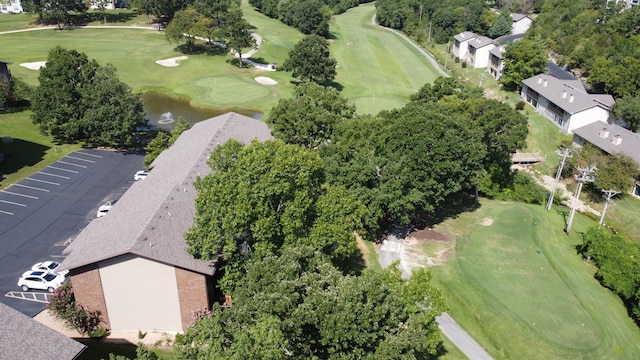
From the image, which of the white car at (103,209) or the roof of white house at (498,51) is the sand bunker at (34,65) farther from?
the roof of white house at (498,51)

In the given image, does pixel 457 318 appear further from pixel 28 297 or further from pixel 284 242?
pixel 28 297

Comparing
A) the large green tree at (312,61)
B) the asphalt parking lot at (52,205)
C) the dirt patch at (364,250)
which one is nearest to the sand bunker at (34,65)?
the asphalt parking lot at (52,205)

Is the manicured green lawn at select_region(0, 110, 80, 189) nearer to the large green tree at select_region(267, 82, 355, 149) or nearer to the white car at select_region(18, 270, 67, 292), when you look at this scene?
the white car at select_region(18, 270, 67, 292)

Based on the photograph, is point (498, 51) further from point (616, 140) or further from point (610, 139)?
point (616, 140)

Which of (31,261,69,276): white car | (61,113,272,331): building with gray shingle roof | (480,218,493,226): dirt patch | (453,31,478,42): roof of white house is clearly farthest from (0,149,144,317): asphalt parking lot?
(453,31,478,42): roof of white house

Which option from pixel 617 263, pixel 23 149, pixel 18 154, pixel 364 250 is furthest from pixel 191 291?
pixel 23 149

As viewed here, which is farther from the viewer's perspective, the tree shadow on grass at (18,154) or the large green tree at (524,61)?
the large green tree at (524,61)

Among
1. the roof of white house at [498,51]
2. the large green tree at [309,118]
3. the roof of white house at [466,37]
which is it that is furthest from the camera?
the roof of white house at [466,37]
